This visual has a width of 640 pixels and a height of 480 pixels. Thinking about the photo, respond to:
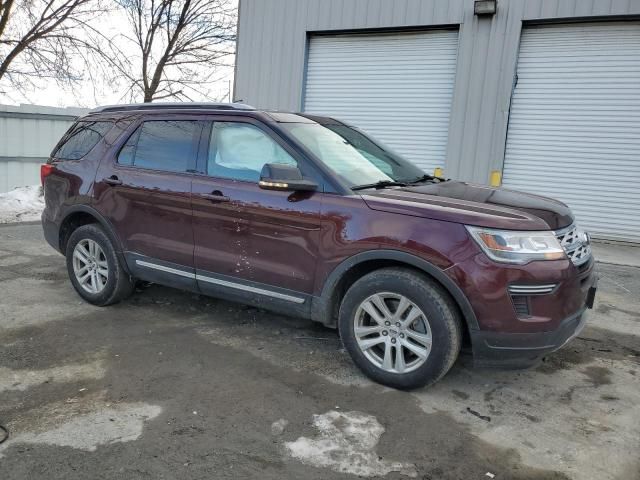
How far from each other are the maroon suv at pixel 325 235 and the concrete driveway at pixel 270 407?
357mm

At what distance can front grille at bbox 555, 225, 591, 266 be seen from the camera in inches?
138

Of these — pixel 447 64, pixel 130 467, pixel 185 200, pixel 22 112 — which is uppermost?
pixel 447 64

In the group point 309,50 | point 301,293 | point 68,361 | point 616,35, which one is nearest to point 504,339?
point 301,293

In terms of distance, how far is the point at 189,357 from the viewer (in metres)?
4.09

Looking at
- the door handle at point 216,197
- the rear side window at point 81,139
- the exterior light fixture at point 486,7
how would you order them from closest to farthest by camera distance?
the door handle at point 216,197 < the rear side window at point 81,139 < the exterior light fixture at point 486,7

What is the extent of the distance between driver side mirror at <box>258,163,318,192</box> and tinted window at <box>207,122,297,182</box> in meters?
0.26

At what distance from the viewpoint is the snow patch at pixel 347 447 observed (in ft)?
9.13

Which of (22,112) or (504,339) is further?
(22,112)

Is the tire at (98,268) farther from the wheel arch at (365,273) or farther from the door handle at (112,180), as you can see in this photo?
the wheel arch at (365,273)

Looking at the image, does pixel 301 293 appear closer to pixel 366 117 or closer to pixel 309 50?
pixel 366 117

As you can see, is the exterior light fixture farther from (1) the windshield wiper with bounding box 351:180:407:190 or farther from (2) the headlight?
(2) the headlight

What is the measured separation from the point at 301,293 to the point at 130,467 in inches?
64.7

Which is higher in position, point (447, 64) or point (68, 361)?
point (447, 64)

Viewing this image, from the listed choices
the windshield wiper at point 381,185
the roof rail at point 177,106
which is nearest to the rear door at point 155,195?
the roof rail at point 177,106
